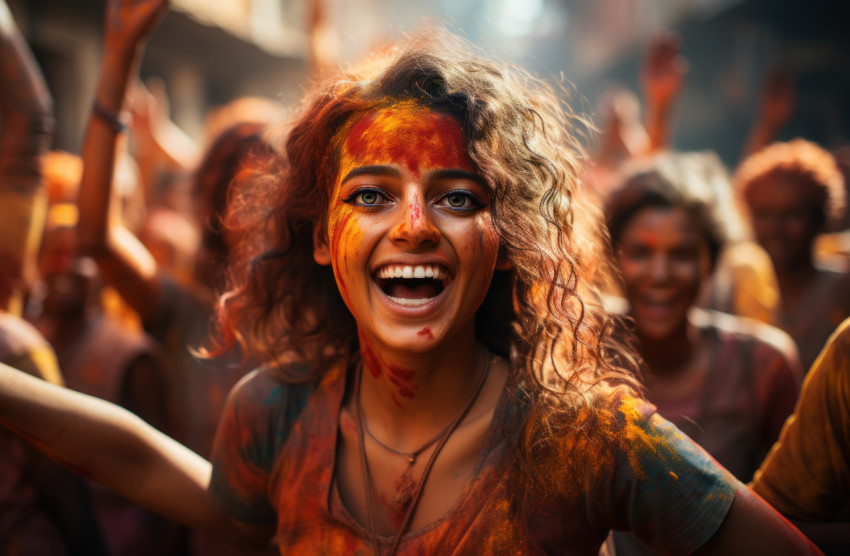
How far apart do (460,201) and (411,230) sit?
0.54ft

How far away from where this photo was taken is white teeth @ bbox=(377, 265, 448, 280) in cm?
157

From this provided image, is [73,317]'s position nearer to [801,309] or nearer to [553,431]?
[553,431]

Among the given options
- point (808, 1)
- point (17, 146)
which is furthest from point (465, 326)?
point (808, 1)

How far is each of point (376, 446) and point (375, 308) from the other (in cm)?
38

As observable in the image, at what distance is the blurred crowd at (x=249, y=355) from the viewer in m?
2.18

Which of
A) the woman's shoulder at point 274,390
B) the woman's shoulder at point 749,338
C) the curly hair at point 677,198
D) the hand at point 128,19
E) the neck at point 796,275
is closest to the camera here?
the woman's shoulder at point 274,390

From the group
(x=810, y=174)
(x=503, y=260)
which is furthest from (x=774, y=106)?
(x=503, y=260)

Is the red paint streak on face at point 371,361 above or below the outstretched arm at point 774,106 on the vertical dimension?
below

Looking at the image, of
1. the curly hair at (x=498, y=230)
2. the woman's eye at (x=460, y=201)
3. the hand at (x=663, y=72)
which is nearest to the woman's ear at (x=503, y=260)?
the curly hair at (x=498, y=230)

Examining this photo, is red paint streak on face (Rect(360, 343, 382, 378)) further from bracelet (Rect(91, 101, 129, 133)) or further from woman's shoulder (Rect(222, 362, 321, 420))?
bracelet (Rect(91, 101, 129, 133))

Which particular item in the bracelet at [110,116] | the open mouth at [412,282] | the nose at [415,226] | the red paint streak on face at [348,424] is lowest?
the red paint streak on face at [348,424]

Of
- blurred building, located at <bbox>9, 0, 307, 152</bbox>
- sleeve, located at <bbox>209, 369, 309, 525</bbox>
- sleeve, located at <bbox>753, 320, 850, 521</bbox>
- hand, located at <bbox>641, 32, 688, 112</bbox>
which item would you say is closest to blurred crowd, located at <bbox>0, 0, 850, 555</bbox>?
sleeve, located at <bbox>753, 320, 850, 521</bbox>

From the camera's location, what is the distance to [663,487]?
145cm

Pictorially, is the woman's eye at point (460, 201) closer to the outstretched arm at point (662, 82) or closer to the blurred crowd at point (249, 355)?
the blurred crowd at point (249, 355)
